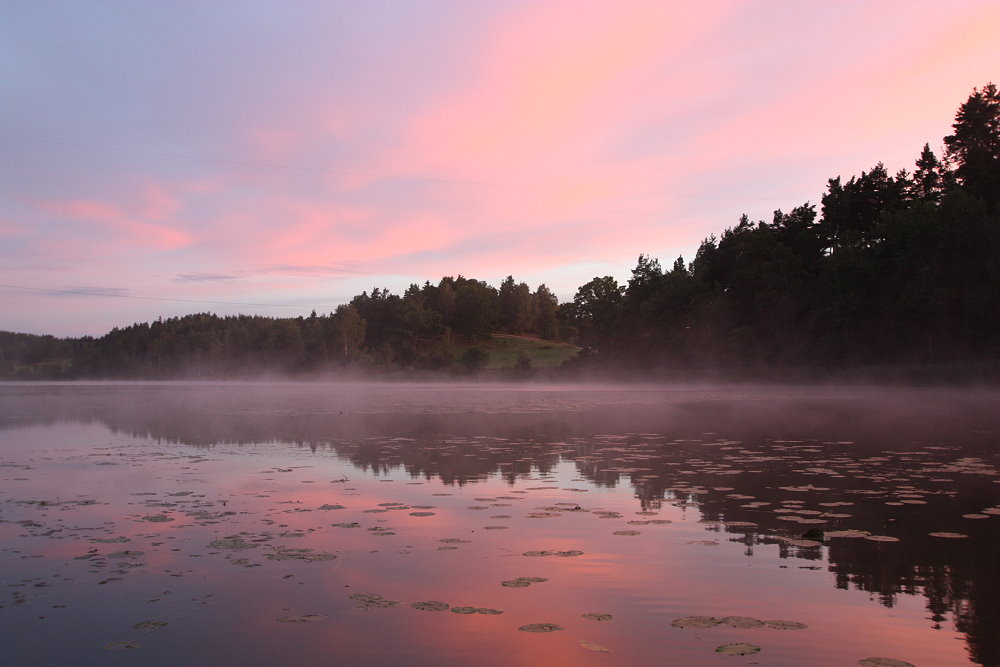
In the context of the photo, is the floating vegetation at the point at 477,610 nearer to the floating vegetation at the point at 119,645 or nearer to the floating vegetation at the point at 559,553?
the floating vegetation at the point at 559,553

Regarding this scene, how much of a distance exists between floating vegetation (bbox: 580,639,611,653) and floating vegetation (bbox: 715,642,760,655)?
29.9 inches

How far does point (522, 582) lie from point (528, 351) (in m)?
161

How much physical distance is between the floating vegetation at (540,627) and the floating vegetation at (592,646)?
0.29 m

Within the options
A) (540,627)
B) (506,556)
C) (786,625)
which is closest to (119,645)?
(540,627)

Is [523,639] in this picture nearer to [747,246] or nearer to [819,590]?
[819,590]

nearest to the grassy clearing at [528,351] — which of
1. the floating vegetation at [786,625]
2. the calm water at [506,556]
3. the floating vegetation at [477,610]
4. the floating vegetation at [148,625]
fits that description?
the calm water at [506,556]

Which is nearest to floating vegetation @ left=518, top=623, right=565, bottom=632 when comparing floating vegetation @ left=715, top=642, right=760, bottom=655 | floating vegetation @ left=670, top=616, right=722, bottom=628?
floating vegetation @ left=670, top=616, right=722, bottom=628

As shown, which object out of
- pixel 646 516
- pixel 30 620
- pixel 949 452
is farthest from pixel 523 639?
pixel 949 452

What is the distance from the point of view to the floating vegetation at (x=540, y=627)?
18.1ft

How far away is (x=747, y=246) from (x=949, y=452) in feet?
224

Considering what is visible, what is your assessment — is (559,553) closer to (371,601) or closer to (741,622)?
(371,601)

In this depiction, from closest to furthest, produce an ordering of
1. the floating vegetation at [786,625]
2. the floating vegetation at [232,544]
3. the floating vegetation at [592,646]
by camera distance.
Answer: the floating vegetation at [592,646] < the floating vegetation at [786,625] < the floating vegetation at [232,544]

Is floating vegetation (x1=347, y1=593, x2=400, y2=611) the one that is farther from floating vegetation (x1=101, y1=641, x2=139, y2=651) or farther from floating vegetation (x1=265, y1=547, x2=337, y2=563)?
floating vegetation (x1=101, y1=641, x2=139, y2=651)

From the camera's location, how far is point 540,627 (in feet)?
18.3
